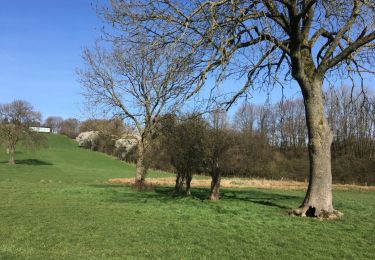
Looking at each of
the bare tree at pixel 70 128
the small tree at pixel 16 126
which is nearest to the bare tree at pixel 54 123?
the bare tree at pixel 70 128

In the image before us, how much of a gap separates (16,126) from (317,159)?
5330cm

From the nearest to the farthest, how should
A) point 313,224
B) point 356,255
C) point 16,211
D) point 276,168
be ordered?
point 356,255
point 313,224
point 16,211
point 276,168

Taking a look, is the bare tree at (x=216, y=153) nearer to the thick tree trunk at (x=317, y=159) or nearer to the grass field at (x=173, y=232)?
the grass field at (x=173, y=232)

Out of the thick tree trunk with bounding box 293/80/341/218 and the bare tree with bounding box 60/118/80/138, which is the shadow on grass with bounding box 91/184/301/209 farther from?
the bare tree with bounding box 60/118/80/138

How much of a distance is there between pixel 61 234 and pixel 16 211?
442 cm

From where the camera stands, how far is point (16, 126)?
58.5 m

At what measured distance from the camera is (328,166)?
1315 cm

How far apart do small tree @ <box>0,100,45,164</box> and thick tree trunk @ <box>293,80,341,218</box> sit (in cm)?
5240

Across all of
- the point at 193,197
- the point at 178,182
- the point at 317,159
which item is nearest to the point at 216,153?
the point at 193,197

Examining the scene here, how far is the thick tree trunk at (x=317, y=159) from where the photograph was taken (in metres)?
12.9

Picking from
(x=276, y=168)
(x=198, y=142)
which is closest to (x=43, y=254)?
(x=198, y=142)

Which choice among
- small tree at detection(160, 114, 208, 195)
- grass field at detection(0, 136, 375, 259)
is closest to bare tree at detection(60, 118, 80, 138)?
small tree at detection(160, 114, 208, 195)

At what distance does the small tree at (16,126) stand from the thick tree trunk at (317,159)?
52395mm

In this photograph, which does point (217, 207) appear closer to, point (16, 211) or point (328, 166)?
point (328, 166)
